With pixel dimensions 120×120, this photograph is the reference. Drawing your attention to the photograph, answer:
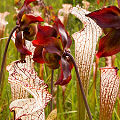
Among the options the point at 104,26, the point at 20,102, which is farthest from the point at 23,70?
the point at 104,26

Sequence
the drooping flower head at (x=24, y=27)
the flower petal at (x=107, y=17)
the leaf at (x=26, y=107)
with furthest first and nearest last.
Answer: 1. the drooping flower head at (x=24, y=27)
2. the leaf at (x=26, y=107)
3. the flower petal at (x=107, y=17)

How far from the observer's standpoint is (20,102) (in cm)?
71

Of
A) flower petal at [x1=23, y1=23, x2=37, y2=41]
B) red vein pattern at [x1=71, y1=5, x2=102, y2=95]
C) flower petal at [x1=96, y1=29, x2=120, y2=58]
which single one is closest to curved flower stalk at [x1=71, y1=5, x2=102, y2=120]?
red vein pattern at [x1=71, y1=5, x2=102, y2=95]

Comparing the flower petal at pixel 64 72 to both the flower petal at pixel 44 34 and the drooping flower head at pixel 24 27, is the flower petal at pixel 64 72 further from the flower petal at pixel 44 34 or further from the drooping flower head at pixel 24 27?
the drooping flower head at pixel 24 27

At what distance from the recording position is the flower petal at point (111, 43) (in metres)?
0.58

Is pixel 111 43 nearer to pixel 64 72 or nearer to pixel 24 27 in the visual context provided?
pixel 64 72

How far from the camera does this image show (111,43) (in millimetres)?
584

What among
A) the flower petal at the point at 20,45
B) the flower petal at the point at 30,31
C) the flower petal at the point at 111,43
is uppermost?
the flower petal at the point at 30,31

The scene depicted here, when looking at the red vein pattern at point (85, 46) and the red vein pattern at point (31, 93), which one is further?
the red vein pattern at point (85, 46)

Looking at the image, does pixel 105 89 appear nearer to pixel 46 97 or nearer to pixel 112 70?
pixel 112 70

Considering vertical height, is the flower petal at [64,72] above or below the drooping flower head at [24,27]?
below

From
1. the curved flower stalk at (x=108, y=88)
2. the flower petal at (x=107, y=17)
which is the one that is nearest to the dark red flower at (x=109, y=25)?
the flower petal at (x=107, y=17)

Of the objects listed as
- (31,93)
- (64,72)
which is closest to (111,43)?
(64,72)

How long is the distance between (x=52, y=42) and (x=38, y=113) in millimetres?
206
